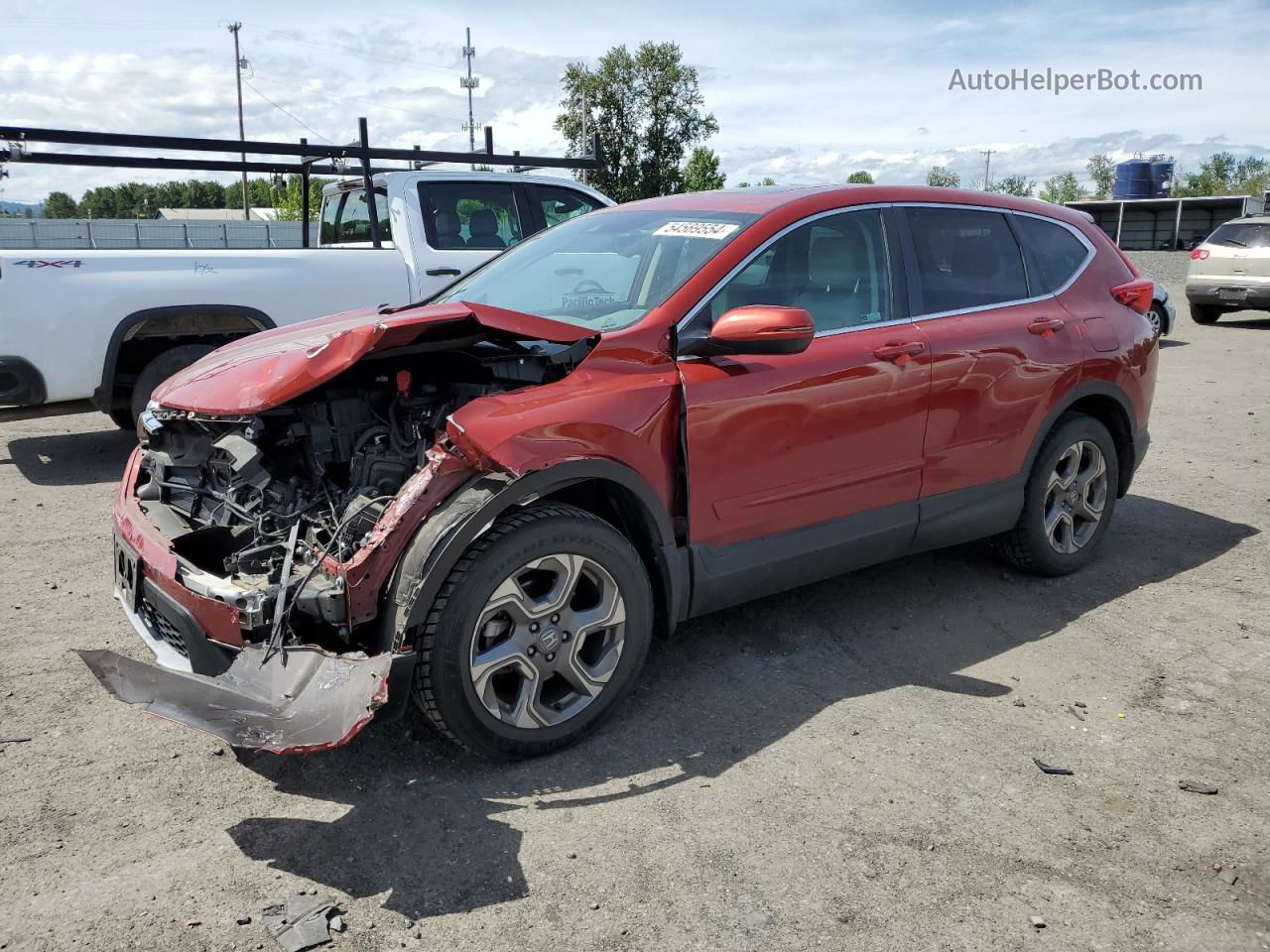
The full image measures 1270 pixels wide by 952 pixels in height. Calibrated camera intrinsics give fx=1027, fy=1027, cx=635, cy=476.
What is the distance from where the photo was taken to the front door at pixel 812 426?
11.8ft

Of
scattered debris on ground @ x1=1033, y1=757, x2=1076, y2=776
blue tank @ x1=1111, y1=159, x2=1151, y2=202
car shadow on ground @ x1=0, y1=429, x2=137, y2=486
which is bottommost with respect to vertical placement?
scattered debris on ground @ x1=1033, y1=757, x2=1076, y2=776

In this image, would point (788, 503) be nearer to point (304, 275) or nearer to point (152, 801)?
point (152, 801)

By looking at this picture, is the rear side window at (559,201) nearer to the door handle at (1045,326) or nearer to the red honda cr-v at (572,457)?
the red honda cr-v at (572,457)

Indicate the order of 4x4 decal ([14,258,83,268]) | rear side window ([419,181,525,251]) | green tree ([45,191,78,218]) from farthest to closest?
green tree ([45,191,78,218])
rear side window ([419,181,525,251])
4x4 decal ([14,258,83,268])

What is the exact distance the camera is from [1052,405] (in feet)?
15.4

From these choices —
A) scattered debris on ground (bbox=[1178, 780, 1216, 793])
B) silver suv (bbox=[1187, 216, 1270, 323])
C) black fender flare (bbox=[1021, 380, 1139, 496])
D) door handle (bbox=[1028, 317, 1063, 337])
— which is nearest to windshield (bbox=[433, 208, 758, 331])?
door handle (bbox=[1028, 317, 1063, 337])

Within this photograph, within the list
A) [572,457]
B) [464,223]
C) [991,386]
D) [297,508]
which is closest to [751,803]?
[572,457]

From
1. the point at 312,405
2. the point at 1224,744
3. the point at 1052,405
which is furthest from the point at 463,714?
the point at 1052,405

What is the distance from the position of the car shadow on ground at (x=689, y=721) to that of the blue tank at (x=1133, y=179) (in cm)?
3925

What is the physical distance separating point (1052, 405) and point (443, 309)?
2890 millimetres

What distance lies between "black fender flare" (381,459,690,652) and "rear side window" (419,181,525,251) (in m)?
5.06

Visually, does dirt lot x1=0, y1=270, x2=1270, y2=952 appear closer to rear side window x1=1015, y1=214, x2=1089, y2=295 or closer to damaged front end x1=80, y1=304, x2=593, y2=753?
damaged front end x1=80, y1=304, x2=593, y2=753

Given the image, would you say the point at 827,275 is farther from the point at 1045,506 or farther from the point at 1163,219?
the point at 1163,219

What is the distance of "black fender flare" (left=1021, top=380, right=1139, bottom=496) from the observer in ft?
15.4
